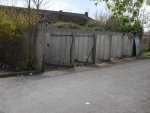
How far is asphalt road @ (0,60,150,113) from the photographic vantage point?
895cm

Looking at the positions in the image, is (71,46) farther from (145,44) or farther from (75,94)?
(145,44)

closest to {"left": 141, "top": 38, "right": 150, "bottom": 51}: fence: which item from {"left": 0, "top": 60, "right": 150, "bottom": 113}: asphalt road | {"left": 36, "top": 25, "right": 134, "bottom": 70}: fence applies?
{"left": 36, "top": 25, "right": 134, "bottom": 70}: fence

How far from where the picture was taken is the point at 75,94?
1082cm

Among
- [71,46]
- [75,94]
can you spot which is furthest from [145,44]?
[75,94]

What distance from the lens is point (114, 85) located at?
13.1 metres

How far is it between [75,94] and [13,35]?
7.26m

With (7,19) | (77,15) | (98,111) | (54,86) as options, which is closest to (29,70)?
(7,19)

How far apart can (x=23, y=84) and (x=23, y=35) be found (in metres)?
5.28

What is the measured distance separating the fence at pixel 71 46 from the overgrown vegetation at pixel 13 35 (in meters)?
0.78

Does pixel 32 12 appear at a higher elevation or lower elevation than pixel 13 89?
higher

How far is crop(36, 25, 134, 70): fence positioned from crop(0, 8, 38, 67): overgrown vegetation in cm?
78

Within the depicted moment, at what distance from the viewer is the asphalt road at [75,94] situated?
8.95 meters

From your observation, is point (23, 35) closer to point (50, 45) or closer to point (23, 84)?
point (50, 45)

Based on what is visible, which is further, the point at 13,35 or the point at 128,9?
the point at 13,35
